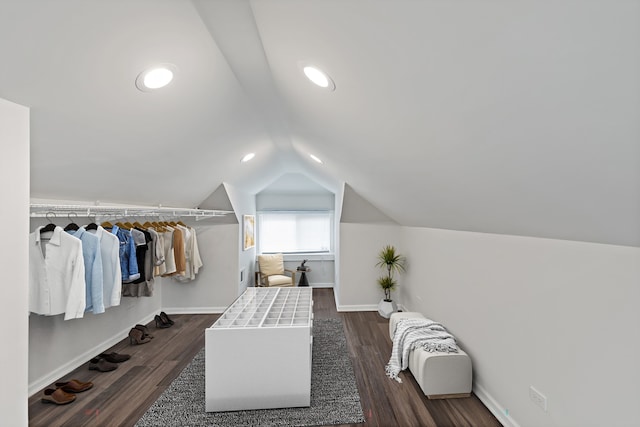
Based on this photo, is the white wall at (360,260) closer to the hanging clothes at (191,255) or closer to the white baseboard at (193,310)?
the white baseboard at (193,310)

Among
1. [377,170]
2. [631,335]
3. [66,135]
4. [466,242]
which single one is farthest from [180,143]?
[631,335]

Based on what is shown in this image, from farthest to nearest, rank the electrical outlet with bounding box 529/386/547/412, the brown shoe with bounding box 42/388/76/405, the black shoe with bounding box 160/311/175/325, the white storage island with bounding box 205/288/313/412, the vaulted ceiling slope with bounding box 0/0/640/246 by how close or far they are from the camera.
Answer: the black shoe with bounding box 160/311/175/325, the brown shoe with bounding box 42/388/76/405, the white storage island with bounding box 205/288/313/412, the electrical outlet with bounding box 529/386/547/412, the vaulted ceiling slope with bounding box 0/0/640/246

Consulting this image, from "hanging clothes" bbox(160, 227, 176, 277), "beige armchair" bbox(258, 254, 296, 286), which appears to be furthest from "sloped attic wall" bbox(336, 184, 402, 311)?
"hanging clothes" bbox(160, 227, 176, 277)

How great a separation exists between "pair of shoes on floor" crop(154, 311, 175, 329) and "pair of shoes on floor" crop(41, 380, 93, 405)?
1653mm

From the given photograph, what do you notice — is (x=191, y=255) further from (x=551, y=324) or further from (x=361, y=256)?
(x=551, y=324)

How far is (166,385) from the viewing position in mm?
3113

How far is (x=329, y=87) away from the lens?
→ 204 cm

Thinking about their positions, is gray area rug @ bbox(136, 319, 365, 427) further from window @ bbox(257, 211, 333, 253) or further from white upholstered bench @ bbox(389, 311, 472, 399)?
window @ bbox(257, 211, 333, 253)

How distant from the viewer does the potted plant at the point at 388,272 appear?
5109 mm

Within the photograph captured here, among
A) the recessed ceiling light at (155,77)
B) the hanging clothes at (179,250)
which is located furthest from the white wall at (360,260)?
the recessed ceiling light at (155,77)

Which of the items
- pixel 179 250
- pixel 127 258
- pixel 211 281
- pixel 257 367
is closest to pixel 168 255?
pixel 179 250

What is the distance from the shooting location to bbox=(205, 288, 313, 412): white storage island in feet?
8.71

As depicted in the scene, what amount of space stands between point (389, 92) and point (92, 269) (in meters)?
2.88

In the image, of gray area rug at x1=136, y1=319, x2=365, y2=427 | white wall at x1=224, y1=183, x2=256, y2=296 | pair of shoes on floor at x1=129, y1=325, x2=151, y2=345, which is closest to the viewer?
gray area rug at x1=136, y1=319, x2=365, y2=427
